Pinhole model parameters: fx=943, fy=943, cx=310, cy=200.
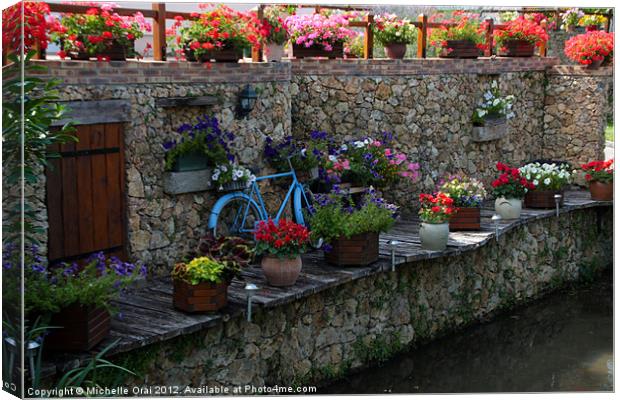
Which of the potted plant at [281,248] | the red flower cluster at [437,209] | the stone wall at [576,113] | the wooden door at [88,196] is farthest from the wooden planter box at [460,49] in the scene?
the wooden door at [88,196]

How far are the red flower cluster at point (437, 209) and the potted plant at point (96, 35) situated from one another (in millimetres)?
3372

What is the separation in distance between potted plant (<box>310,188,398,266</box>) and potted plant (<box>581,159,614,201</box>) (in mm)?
4547

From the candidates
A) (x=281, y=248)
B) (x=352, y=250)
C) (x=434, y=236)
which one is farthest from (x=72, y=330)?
(x=434, y=236)

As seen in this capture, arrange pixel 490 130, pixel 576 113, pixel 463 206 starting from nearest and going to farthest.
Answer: pixel 463 206 → pixel 490 130 → pixel 576 113

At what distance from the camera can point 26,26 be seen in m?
6.57

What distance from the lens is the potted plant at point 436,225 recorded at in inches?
359

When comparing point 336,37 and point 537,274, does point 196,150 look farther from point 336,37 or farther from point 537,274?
point 537,274

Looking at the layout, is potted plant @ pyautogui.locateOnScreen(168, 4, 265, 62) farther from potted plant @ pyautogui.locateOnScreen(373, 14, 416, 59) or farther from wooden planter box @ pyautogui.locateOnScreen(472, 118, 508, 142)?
wooden planter box @ pyautogui.locateOnScreen(472, 118, 508, 142)

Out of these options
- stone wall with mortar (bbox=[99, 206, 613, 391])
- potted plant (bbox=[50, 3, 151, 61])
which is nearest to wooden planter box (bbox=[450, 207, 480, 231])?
stone wall with mortar (bbox=[99, 206, 613, 391])

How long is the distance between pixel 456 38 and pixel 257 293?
191 inches

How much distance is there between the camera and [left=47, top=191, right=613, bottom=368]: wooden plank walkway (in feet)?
21.5

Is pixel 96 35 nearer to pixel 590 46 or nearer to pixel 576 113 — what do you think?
pixel 590 46

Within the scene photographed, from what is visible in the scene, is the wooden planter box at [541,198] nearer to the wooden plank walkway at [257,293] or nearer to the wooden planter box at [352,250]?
the wooden plank walkway at [257,293]

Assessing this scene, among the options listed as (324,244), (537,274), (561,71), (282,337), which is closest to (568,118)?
(561,71)
